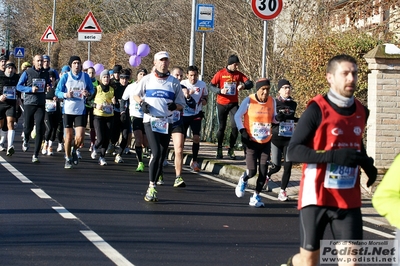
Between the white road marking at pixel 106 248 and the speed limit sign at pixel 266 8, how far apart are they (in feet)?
21.1

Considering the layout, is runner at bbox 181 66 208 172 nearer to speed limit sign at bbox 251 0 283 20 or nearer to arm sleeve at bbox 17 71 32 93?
speed limit sign at bbox 251 0 283 20

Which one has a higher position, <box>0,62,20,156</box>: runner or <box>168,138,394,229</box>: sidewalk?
<box>0,62,20,156</box>: runner

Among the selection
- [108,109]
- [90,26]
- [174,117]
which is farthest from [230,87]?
[90,26]

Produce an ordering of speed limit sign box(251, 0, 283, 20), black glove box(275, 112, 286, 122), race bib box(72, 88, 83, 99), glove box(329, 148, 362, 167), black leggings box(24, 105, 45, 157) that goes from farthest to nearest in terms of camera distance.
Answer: black leggings box(24, 105, 45, 157) < race bib box(72, 88, 83, 99) < speed limit sign box(251, 0, 283, 20) < black glove box(275, 112, 286, 122) < glove box(329, 148, 362, 167)

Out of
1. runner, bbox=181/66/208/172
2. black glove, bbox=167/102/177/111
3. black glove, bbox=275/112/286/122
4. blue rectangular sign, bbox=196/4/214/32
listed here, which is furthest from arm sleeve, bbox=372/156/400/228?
blue rectangular sign, bbox=196/4/214/32

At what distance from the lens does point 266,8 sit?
14930 mm

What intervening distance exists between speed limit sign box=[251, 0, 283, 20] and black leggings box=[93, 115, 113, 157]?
13.8 feet

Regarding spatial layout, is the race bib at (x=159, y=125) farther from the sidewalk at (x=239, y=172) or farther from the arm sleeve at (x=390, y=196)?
the arm sleeve at (x=390, y=196)

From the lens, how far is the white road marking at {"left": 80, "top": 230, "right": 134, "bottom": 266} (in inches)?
322

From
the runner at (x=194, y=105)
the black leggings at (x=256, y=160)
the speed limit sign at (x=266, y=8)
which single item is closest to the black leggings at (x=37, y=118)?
the runner at (x=194, y=105)

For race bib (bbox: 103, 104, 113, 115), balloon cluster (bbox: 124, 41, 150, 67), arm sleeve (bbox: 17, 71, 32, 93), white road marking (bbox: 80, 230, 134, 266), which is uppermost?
balloon cluster (bbox: 124, 41, 150, 67)

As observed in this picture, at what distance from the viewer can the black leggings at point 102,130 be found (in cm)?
1729

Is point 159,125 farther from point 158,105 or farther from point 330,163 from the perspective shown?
point 330,163

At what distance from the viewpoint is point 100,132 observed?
17.3m
